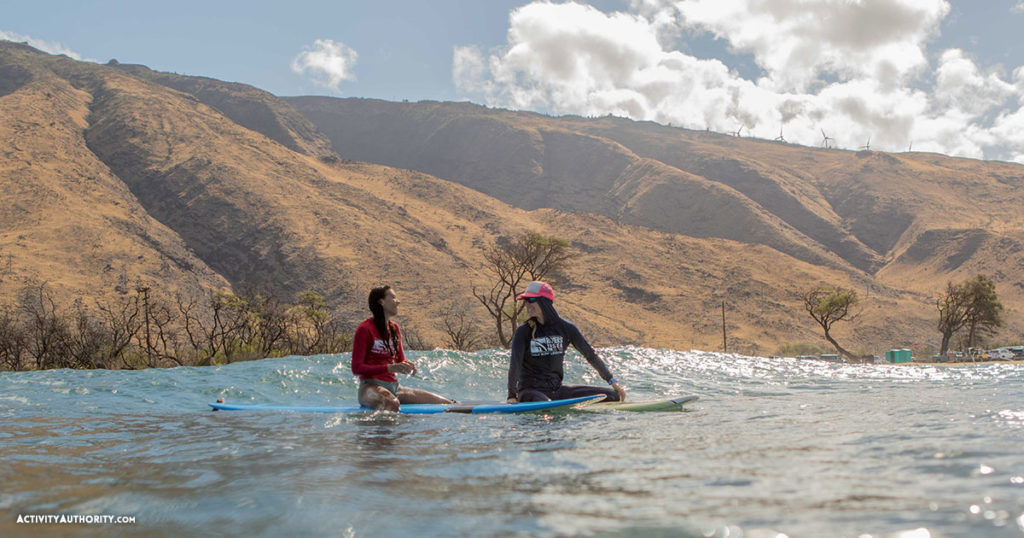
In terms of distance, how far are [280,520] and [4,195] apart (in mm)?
67160

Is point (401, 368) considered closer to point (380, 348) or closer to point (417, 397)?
point (380, 348)

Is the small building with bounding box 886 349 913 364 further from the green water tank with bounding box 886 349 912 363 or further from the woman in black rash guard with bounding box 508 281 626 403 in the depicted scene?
the woman in black rash guard with bounding box 508 281 626 403

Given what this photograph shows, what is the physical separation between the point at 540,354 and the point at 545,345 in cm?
13

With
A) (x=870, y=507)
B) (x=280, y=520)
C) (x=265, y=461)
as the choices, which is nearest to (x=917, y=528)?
Answer: (x=870, y=507)

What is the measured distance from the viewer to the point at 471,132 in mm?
161125

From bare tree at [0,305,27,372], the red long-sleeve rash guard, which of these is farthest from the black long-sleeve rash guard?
bare tree at [0,305,27,372]

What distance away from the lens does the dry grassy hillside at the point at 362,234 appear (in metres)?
54.8

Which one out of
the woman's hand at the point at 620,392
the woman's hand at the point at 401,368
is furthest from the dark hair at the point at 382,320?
the woman's hand at the point at 620,392

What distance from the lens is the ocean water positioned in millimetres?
2523

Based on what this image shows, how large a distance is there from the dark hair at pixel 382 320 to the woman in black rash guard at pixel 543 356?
5.59ft

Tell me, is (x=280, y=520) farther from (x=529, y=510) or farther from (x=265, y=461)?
(x=265, y=461)

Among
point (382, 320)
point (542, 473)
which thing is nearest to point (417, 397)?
point (382, 320)

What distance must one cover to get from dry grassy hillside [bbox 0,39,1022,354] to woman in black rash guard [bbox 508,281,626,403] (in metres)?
43.4

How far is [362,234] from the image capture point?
65500mm
